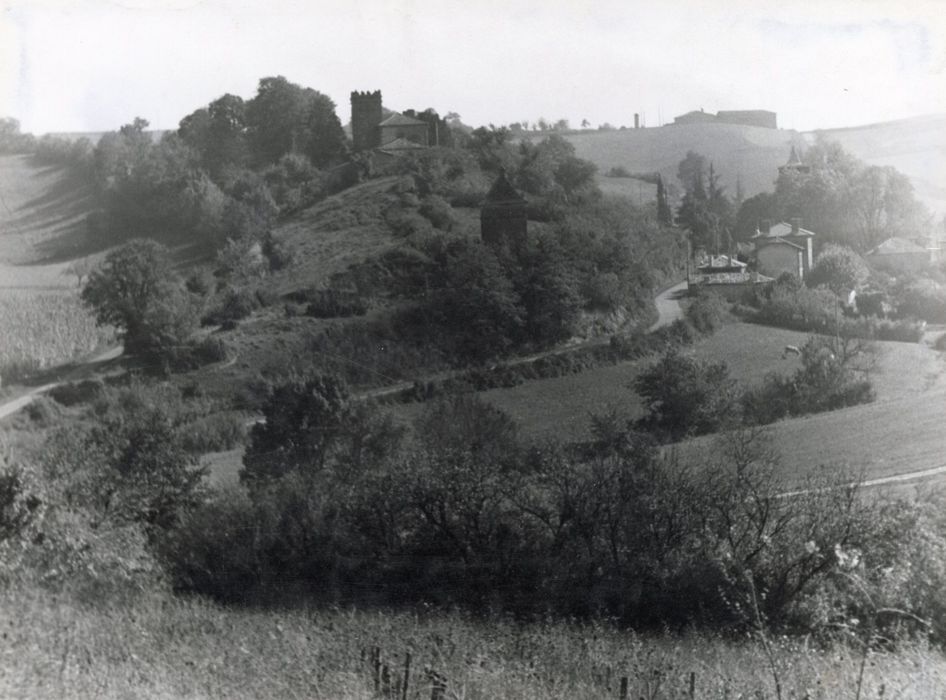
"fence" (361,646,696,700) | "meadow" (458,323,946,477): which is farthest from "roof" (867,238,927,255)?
"fence" (361,646,696,700)

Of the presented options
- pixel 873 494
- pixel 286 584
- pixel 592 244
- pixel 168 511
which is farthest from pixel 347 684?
pixel 873 494

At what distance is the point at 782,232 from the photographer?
19.4 feet

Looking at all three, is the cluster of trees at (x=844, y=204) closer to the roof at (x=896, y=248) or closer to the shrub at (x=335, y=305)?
the roof at (x=896, y=248)

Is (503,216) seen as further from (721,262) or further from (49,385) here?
(49,385)

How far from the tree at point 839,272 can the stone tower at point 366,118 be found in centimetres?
299

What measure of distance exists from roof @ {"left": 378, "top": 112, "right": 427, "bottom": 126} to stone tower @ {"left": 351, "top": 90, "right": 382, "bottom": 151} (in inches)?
2.7

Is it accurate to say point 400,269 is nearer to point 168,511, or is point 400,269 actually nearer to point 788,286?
point 168,511

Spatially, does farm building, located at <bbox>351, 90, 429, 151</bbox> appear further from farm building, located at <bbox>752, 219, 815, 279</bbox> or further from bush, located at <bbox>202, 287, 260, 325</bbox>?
farm building, located at <bbox>752, 219, 815, 279</bbox>

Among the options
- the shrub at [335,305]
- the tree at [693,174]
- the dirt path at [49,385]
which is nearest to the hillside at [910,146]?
the tree at [693,174]

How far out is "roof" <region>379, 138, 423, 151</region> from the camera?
584 centimetres

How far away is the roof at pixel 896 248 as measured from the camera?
589 centimetres

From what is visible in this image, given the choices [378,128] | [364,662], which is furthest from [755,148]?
[364,662]

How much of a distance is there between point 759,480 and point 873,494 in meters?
0.73

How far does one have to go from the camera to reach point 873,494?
5.59 metres
